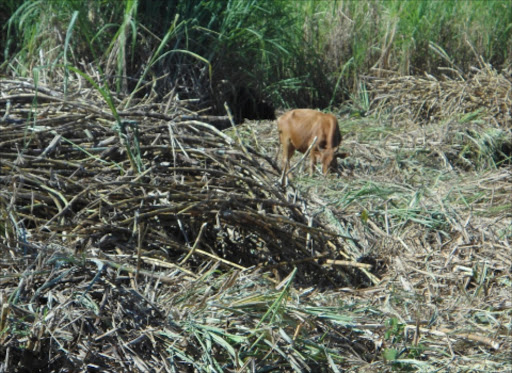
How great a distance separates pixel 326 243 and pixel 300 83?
5299mm

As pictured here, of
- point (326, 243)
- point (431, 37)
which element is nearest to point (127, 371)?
point (326, 243)

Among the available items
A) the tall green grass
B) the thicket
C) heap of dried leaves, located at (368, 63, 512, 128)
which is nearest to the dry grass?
the thicket

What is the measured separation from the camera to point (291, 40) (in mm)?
9961

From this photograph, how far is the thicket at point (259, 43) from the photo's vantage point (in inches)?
305

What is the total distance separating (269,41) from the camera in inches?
346

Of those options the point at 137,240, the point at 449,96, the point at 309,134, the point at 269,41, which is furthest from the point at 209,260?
the point at 449,96

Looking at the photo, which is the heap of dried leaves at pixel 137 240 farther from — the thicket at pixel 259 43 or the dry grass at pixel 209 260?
the thicket at pixel 259 43

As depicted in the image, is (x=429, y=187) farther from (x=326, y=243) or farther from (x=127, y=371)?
(x=127, y=371)

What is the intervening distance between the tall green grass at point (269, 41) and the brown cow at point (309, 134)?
90 centimetres

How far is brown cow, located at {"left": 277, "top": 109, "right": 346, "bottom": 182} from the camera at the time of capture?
782 centimetres

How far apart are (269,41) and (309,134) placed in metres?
1.33

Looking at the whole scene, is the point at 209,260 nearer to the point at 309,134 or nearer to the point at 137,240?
the point at 137,240

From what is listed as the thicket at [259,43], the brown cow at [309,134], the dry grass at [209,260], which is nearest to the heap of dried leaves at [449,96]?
the thicket at [259,43]

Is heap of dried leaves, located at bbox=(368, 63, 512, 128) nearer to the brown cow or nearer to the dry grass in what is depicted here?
the brown cow
